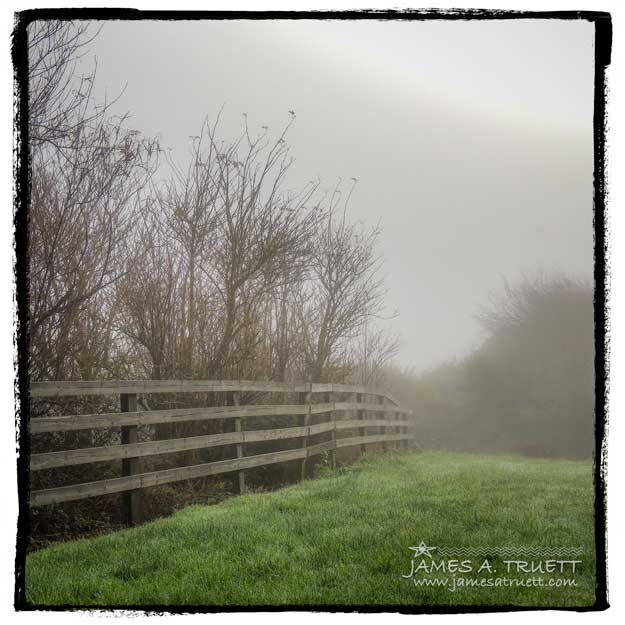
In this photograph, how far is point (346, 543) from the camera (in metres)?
4.23

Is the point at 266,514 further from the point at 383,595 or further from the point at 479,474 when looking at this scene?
the point at 479,474

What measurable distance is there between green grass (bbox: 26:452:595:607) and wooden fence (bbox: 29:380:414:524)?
39cm

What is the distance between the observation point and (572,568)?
4.17m

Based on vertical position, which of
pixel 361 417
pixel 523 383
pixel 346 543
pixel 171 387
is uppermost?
pixel 523 383

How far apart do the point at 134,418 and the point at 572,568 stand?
3517 millimetres

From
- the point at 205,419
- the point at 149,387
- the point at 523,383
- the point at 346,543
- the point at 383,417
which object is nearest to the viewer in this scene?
the point at 346,543

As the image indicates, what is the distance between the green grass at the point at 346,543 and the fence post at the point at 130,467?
25cm

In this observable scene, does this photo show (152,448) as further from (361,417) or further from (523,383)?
(523,383)

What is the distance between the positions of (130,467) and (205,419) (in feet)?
3.03

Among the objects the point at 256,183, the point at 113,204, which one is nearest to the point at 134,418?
the point at 113,204

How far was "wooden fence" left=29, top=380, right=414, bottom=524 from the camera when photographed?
4555 millimetres

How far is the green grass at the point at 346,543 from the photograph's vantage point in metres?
3.90

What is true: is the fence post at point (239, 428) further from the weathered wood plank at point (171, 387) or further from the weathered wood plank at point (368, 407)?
the weathered wood plank at point (368, 407)

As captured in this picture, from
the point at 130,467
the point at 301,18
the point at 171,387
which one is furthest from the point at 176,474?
the point at 301,18
